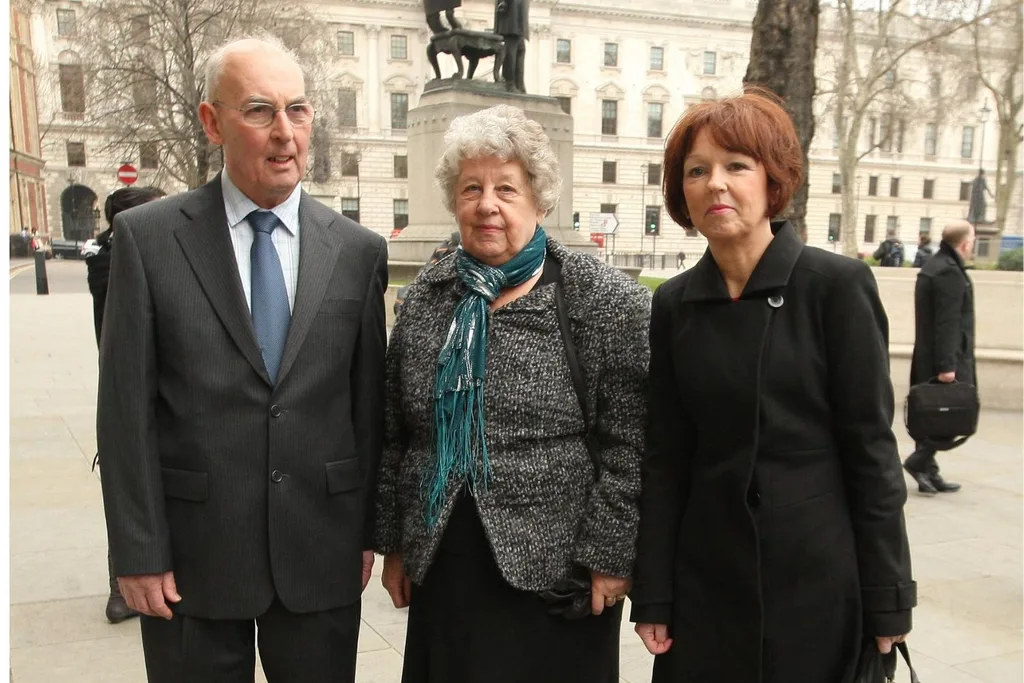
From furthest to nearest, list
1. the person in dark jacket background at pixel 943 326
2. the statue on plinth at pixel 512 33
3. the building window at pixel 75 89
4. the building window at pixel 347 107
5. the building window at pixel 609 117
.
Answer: the building window at pixel 609 117
the building window at pixel 347 107
the building window at pixel 75 89
the statue on plinth at pixel 512 33
the person in dark jacket background at pixel 943 326

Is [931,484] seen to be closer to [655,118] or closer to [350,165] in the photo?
[350,165]

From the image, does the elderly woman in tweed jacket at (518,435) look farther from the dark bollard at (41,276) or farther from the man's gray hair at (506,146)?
the dark bollard at (41,276)

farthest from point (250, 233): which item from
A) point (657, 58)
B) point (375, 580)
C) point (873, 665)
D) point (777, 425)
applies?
point (657, 58)

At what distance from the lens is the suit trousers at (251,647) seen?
2180 millimetres

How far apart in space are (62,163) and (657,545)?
60857mm

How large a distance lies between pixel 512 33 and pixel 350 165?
45337 millimetres

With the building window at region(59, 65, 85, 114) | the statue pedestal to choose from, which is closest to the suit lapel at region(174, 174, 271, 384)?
the statue pedestal

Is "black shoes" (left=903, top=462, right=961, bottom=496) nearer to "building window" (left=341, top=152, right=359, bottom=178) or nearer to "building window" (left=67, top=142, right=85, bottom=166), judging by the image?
"building window" (left=341, top=152, right=359, bottom=178)

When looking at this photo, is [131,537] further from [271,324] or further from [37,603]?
[37,603]

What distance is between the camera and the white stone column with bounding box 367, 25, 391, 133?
61.2 meters

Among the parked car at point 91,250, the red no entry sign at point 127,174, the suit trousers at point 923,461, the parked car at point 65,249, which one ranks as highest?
the red no entry sign at point 127,174

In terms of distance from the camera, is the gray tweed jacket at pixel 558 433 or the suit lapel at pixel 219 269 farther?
the gray tweed jacket at pixel 558 433

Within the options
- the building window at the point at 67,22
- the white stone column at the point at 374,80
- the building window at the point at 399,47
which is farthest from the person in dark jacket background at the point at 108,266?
the building window at the point at 399,47

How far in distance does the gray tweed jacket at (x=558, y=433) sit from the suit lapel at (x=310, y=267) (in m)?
0.35
